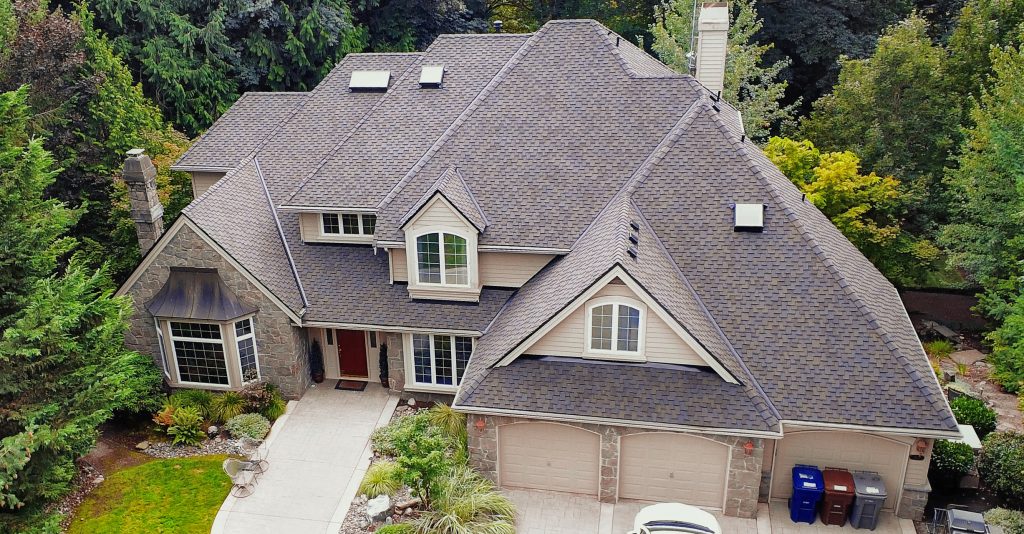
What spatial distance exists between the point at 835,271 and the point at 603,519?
8170mm

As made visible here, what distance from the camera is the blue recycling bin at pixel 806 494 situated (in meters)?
17.5

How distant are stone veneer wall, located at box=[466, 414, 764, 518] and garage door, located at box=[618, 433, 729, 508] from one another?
→ 236 millimetres

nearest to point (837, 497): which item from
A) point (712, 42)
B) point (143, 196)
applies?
point (712, 42)

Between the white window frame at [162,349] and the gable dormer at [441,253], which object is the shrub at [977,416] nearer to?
the gable dormer at [441,253]

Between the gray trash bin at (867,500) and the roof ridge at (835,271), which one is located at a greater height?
the roof ridge at (835,271)

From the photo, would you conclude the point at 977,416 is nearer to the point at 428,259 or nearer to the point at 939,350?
the point at 939,350

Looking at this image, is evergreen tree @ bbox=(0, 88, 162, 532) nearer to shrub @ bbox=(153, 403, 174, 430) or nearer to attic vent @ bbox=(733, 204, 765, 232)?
shrub @ bbox=(153, 403, 174, 430)

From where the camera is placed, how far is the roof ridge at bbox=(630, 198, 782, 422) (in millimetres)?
17500

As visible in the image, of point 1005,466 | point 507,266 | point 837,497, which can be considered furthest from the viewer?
point 507,266

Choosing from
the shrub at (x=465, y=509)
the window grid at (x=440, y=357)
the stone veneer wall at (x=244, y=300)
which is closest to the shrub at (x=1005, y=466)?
the shrub at (x=465, y=509)

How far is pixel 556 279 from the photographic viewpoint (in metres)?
19.8

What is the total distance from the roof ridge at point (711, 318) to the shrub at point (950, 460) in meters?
4.95

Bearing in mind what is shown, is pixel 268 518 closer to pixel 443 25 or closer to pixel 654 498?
pixel 654 498

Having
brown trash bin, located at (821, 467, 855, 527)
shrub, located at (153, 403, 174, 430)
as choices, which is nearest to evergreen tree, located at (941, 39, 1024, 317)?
brown trash bin, located at (821, 467, 855, 527)
